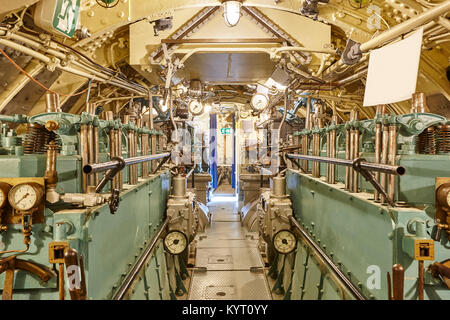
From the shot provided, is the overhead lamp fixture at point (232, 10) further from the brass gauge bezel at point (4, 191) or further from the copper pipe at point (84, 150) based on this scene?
the brass gauge bezel at point (4, 191)

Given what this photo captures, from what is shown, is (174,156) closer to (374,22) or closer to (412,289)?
(374,22)

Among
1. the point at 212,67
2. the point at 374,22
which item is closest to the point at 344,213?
the point at 374,22

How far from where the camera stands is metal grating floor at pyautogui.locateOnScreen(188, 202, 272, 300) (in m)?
3.72

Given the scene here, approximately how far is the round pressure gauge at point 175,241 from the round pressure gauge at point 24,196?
6.70 ft

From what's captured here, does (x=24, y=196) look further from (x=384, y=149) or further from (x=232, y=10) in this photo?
(x=232, y=10)

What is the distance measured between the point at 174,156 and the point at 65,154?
3.26m

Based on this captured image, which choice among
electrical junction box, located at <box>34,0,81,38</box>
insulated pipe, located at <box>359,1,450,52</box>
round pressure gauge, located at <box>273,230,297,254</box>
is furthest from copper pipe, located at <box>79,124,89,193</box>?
insulated pipe, located at <box>359,1,450,52</box>

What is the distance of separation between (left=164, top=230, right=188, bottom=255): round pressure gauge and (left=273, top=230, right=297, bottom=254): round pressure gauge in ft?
3.64

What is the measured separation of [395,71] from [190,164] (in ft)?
→ 18.9

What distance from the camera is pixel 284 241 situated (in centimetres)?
344

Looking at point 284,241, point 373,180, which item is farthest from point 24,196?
point 284,241

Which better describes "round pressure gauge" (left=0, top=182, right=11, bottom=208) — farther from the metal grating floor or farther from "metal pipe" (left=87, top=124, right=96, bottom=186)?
the metal grating floor

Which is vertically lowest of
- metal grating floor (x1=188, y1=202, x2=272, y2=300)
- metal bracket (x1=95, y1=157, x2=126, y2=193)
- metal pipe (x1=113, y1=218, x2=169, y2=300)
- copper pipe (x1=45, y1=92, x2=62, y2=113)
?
metal grating floor (x1=188, y1=202, x2=272, y2=300)

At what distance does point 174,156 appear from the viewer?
510cm
